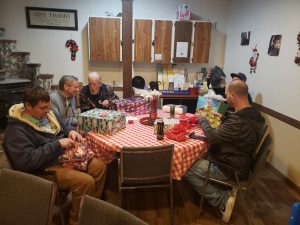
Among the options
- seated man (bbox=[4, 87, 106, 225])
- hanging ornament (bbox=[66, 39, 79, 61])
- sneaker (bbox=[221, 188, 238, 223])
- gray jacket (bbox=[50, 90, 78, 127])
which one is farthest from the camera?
hanging ornament (bbox=[66, 39, 79, 61])

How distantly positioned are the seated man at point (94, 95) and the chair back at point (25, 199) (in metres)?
1.73

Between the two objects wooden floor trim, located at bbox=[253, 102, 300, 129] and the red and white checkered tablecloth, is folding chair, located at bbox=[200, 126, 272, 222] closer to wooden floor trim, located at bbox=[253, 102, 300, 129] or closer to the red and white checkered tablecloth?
the red and white checkered tablecloth

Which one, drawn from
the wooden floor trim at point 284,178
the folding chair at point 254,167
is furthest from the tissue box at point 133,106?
the wooden floor trim at point 284,178

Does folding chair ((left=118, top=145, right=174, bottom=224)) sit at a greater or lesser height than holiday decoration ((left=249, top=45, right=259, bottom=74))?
lesser

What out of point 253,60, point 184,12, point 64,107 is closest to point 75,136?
point 64,107

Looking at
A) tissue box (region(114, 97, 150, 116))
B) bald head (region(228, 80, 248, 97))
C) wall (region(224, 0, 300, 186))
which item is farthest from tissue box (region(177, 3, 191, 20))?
bald head (region(228, 80, 248, 97))

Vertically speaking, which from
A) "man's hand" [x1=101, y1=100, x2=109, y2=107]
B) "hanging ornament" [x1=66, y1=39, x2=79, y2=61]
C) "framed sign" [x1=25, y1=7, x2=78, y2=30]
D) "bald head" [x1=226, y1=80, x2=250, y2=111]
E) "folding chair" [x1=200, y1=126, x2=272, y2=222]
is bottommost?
"folding chair" [x1=200, y1=126, x2=272, y2=222]

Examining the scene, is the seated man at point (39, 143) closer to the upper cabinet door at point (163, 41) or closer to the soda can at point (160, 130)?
the soda can at point (160, 130)

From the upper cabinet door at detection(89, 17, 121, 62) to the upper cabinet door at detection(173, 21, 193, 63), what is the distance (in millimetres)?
971

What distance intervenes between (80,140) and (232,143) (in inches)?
49.6

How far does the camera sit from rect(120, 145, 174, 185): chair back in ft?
5.59

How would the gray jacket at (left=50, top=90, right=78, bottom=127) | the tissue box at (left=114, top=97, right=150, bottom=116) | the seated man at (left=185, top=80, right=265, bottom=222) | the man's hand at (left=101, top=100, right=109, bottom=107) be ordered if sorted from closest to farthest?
1. the seated man at (left=185, top=80, right=265, bottom=222)
2. the gray jacket at (left=50, top=90, right=78, bottom=127)
3. the tissue box at (left=114, top=97, right=150, bottom=116)
4. the man's hand at (left=101, top=100, right=109, bottom=107)

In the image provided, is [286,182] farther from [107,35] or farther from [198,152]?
[107,35]

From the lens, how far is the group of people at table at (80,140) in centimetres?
168
